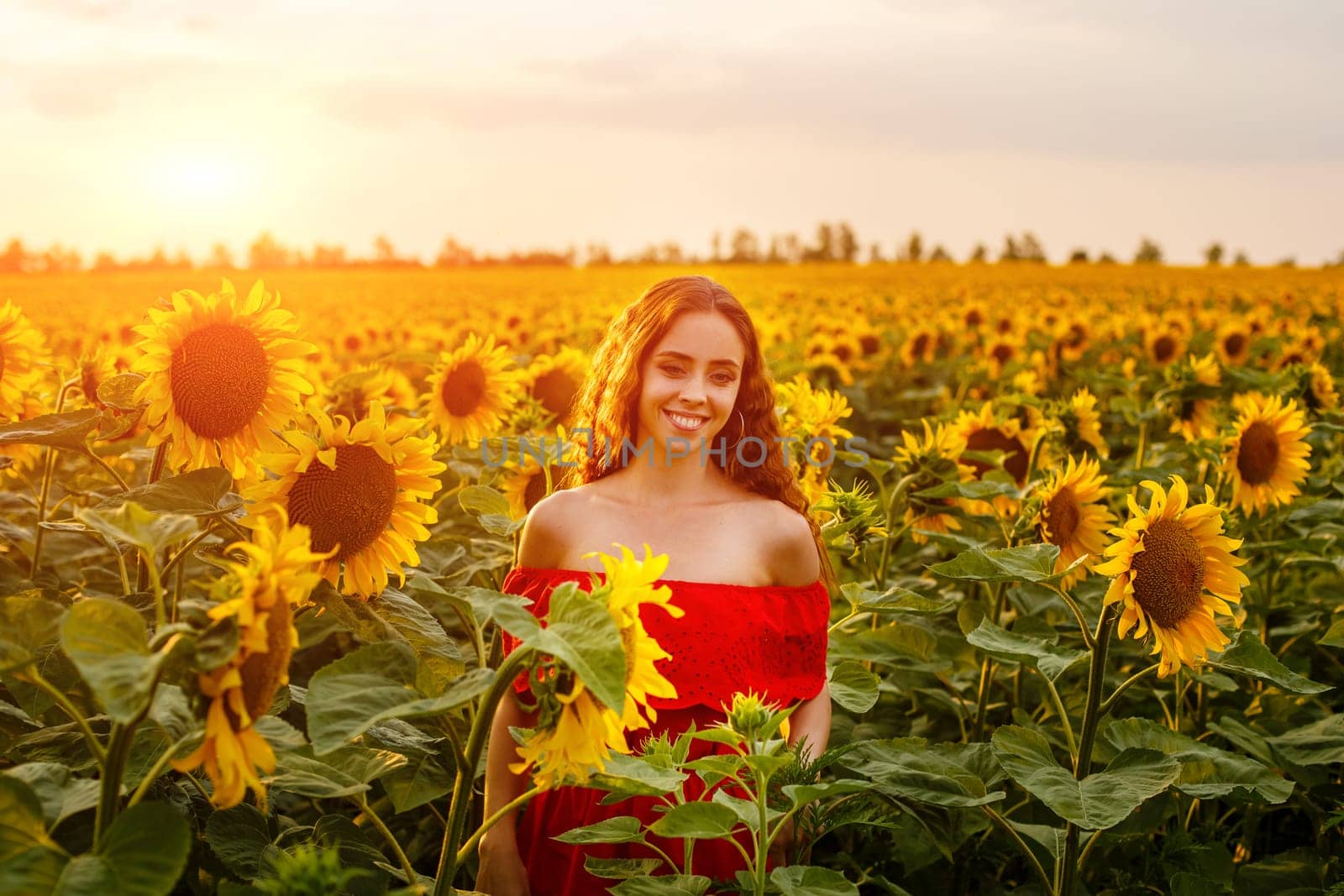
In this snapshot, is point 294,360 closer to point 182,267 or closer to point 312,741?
point 312,741

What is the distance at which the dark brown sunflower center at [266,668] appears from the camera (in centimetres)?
133

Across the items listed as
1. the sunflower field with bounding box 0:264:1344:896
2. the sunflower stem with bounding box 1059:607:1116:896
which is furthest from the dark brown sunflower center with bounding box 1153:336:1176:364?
the sunflower stem with bounding box 1059:607:1116:896

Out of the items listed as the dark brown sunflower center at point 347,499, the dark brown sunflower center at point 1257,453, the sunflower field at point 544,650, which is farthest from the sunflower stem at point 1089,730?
the dark brown sunflower center at point 1257,453

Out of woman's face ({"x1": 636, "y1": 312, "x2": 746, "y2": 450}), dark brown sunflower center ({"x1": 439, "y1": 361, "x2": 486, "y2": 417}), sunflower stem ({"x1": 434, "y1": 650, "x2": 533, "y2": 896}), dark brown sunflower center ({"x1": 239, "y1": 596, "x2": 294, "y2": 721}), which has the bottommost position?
sunflower stem ({"x1": 434, "y1": 650, "x2": 533, "y2": 896})

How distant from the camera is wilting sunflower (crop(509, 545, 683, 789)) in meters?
1.48

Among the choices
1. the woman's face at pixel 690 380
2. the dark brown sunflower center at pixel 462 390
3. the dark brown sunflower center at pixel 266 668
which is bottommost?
the dark brown sunflower center at pixel 266 668

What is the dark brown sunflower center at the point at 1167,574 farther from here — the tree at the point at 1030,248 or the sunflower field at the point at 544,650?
the tree at the point at 1030,248

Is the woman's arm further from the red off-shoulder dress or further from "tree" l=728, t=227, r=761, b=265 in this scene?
"tree" l=728, t=227, r=761, b=265

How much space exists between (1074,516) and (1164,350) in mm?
7270

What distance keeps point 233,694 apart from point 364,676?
0.18m

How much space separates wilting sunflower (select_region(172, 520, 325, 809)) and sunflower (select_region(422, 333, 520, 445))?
2.68m

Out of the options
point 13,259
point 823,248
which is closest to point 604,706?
point 13,259

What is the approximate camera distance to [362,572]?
202 cm

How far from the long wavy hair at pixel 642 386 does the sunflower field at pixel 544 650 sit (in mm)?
151
